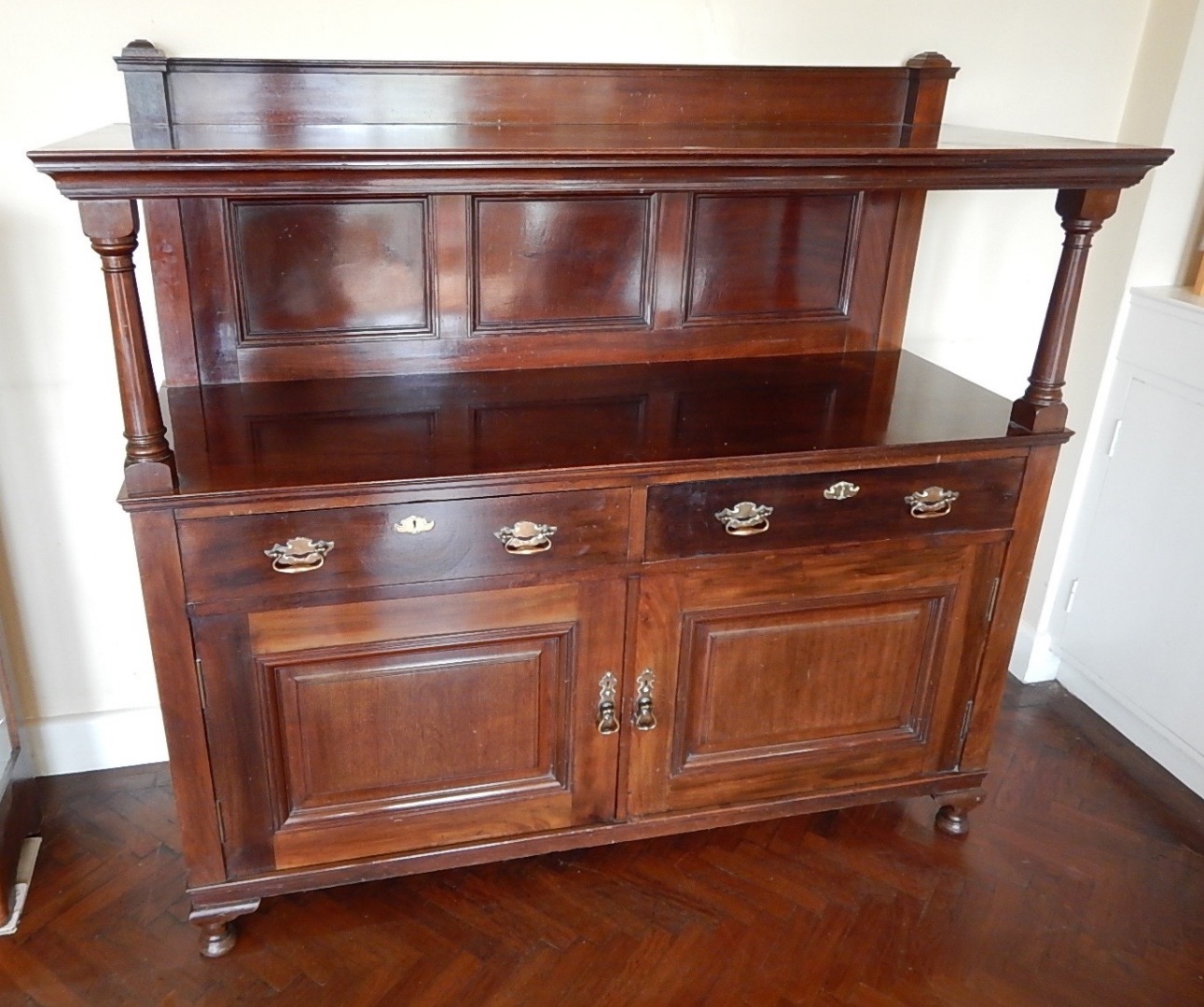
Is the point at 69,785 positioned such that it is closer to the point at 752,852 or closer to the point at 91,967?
the point at 91,967

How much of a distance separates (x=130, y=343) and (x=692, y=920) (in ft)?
4.82

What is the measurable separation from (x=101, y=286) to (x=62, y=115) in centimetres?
31

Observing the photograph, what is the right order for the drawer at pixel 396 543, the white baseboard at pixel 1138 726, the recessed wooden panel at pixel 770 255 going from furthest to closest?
1. the white baseboard at pixel 1138 726
2. the recessed wooden panel at pixel 770 255
3. the drawer at pixel 396 543

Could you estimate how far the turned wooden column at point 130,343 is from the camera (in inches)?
57.1

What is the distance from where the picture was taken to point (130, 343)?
152 cm

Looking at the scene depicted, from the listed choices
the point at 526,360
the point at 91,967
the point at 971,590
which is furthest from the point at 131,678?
the point at 971,590

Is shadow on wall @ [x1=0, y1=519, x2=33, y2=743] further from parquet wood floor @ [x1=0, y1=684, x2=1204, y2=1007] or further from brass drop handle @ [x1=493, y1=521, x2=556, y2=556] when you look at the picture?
brass drop handle @ [x1=493, y1=521, x2=556, y2=556]

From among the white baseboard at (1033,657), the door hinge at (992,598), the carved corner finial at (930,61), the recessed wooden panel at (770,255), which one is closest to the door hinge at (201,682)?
the recessed wooden panel at (770,255)

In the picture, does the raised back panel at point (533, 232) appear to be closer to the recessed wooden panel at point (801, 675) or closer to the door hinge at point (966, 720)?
the recessed wooden panel at point (801, 675)

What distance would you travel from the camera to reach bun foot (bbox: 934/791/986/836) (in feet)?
7.43

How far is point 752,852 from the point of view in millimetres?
2230

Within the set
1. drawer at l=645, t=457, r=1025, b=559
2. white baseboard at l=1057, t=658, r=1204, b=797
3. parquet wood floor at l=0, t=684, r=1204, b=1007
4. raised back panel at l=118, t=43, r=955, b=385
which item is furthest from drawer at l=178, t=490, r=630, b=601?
white baseboard at l=1057, t=658, r=1204, b=797

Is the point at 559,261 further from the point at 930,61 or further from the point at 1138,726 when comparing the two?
the point at 1138,726

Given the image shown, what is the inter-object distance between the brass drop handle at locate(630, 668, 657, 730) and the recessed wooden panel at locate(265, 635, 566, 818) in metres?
0.15
